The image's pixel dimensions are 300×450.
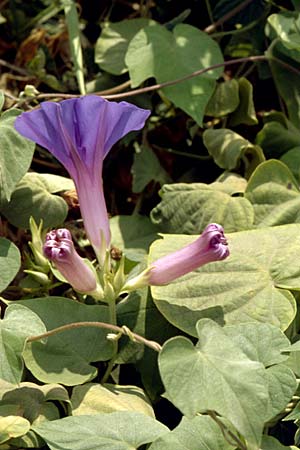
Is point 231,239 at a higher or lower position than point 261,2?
lower

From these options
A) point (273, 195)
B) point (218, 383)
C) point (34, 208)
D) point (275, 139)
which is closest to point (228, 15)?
point (275, 139)

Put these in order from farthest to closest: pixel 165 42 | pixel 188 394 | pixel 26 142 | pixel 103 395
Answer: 1. pixel 165 42
2. pixel 26 142
3. pixel 103 395
4. pixel 188 394

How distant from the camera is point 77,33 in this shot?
1.72 m

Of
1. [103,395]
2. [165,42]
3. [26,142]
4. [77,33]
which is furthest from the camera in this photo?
[77,33]

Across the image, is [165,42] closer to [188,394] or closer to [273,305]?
[273,305]

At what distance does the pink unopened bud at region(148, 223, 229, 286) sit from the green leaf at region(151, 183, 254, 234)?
225 mm

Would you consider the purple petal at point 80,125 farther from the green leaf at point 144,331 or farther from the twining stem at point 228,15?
the twining stem at point 228,15

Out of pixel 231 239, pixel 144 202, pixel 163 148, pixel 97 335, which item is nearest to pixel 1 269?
pixel 97 335

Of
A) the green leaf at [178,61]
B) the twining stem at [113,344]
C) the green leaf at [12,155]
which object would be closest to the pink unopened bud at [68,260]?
the twining stem at [113,344]

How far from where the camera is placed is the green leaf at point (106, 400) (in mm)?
1144

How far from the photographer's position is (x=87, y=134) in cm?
121

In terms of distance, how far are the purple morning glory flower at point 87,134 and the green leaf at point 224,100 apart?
0.49 metres

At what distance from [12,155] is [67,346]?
0.28m

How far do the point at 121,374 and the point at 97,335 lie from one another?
0.12 m
